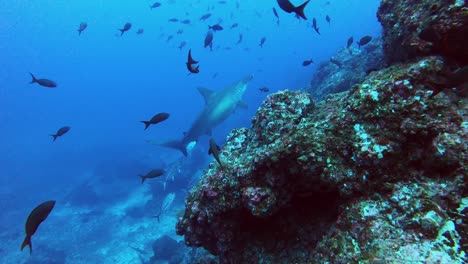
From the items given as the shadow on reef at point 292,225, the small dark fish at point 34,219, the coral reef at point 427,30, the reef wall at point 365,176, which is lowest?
the small dark fish at point 34,219

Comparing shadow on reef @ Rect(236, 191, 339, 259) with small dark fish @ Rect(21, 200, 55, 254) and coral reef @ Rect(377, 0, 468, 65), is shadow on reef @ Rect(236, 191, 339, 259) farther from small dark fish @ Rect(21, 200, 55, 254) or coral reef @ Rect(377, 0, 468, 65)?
small dark fish @ Rect(21, 200, 55, 254)

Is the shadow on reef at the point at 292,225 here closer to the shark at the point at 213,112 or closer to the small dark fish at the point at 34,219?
the small dark fish at the point at 34,219

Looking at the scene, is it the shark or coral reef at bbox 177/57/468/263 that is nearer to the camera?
coral reef at bbox 177/57/468/263

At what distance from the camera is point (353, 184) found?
8.85 ft

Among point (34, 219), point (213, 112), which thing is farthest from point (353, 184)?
point (213, 112)

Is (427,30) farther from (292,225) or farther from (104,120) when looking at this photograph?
(104,120)

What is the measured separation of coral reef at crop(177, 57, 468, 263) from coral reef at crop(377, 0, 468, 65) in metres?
0.23

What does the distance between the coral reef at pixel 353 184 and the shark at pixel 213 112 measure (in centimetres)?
872

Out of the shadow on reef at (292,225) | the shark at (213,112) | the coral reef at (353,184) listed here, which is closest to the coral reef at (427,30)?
the coral reef at (353,184)

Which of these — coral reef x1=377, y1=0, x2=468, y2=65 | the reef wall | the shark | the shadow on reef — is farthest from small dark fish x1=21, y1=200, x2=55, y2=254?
the shark

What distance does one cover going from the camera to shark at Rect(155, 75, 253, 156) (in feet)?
41.3

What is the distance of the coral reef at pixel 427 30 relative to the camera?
111 inches

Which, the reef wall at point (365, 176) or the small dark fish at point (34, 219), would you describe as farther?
the small dark fish at point (34, 219)

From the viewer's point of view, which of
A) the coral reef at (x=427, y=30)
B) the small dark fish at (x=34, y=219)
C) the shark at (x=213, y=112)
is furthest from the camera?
the shark at (x=213, y=112)
